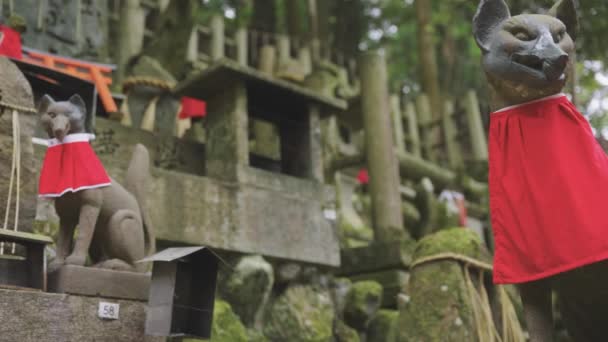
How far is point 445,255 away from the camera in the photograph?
4828 mm

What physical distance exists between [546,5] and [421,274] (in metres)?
3.62

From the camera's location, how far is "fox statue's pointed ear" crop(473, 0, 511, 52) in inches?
131

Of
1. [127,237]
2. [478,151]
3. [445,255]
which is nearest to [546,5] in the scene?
[445,255]

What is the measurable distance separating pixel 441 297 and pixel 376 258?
2982mm

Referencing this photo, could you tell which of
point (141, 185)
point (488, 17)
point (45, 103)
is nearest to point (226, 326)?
point (141, 185)

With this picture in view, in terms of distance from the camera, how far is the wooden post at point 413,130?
13453mm

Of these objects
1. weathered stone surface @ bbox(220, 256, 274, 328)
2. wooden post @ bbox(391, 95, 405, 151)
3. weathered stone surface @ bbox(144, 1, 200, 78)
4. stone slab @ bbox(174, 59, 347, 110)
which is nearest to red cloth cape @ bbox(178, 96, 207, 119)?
stone slab @ bbox(174, 59, 347, 110)

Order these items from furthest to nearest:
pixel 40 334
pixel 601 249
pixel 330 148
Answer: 1. pixel 330 148
2. pixel 40 334
3. pixel 601 249

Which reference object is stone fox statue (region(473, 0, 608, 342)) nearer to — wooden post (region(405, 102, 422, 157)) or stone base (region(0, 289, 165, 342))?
stone base (region(0, 289, 165, 342))

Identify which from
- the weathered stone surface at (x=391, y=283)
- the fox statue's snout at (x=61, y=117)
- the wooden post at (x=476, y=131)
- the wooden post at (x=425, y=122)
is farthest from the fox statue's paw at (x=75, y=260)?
Answer: the wooden post at (x=476, y=131)

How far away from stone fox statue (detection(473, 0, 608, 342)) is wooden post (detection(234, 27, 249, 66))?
9151mm

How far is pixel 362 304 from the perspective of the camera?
6875mm

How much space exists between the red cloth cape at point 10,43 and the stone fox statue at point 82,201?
102 inches

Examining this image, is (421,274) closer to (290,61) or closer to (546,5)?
(546,5)
